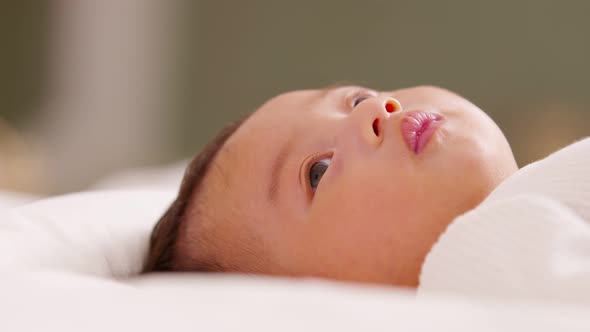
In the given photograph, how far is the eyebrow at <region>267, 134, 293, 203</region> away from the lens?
98 cm

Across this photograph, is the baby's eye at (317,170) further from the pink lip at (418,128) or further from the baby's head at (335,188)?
the pink lip at (418,128)

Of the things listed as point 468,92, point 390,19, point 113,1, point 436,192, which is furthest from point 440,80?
point 436,192

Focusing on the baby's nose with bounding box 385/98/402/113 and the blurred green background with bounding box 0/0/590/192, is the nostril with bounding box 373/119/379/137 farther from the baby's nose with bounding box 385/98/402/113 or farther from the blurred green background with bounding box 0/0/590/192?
the blurred green background with bounding box 0/0/590/192

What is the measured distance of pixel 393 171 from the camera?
902mm

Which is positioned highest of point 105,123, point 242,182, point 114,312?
point 114,312

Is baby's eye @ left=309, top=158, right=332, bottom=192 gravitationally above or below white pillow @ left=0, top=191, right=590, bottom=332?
below

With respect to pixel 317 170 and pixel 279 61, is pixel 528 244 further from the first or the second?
pixel 279 61

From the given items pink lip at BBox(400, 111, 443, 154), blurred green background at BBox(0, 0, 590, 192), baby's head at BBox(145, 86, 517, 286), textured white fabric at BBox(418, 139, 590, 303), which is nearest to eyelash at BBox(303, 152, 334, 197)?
baby's head at BBox(145, 86, 517, 286)

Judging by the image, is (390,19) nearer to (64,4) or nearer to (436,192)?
(64,4)

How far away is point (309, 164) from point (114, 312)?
543 mm

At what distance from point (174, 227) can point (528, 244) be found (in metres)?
0.57

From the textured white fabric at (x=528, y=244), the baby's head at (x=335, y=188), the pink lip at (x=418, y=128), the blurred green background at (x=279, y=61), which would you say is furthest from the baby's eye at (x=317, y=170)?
the blurred green background at (x=279, y=61)

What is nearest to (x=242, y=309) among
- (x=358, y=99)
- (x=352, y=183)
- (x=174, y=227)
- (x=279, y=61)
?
(x=352, y=183)

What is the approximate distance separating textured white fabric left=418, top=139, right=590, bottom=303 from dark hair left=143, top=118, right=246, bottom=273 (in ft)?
1.39
